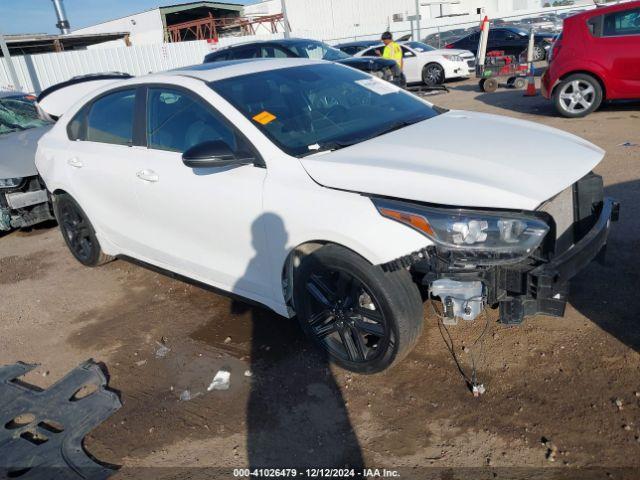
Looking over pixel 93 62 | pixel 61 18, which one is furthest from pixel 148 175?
pixel 61 18

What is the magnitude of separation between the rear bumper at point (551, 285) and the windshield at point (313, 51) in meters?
10.5

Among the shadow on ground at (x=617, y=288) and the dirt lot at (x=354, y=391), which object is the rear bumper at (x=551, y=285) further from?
the shadow on ground at (x=617, y=288)

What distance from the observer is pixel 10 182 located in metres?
5.89

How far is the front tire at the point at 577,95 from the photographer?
28.6ft

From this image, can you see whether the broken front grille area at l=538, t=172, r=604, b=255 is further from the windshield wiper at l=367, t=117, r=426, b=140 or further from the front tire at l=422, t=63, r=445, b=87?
the front tire at l=422, t=63, r=445, b=87

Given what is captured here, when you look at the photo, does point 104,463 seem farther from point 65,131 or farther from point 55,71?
point 55,71

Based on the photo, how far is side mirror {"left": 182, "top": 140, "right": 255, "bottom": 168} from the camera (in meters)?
2.98

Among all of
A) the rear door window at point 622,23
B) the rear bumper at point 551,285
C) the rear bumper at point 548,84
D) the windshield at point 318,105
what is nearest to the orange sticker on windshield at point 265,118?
the windshield at point 318,105

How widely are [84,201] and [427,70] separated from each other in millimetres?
13645

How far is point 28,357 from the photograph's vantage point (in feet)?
12.7

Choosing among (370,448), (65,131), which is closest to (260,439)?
(370,448)

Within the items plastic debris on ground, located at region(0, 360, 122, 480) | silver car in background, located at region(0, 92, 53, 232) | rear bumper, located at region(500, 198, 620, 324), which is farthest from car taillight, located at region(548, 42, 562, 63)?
plastic debris on ground, located at region(0, 360, 122, 480)

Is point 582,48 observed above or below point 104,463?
above

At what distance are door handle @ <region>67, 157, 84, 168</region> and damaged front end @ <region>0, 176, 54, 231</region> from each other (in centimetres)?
175
